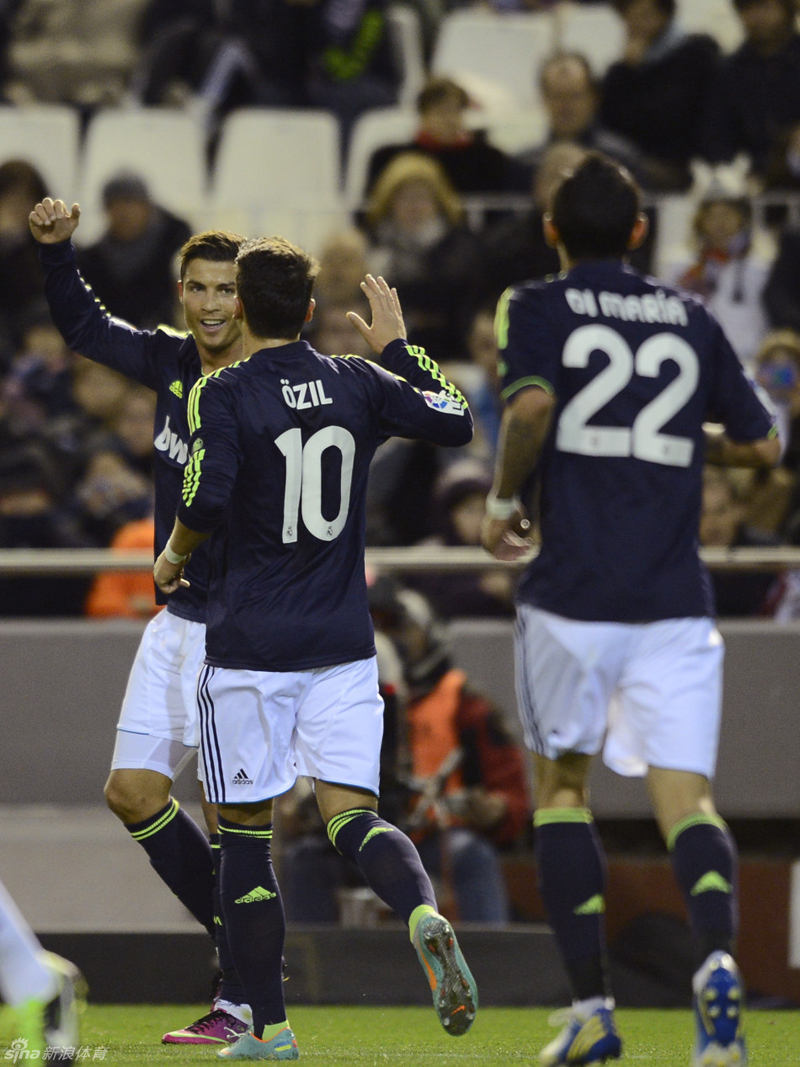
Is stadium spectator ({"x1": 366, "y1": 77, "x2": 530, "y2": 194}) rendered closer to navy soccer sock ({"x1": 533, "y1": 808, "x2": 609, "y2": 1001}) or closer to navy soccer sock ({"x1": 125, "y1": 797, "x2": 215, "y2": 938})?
navy soccer sock ({"x1": 125, "y1": 797, "x2": 215, "y2": 938})

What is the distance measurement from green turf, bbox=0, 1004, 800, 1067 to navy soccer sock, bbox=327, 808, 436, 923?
0.48 metres

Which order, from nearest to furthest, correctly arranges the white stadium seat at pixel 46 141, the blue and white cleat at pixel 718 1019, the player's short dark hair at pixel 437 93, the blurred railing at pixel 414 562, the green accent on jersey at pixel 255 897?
the blue and white cleat at pixel 718 1019, the green accent on jersey at pixel 255 897, the blurred railing at pixel 414 562, the player's short dark hair at pixel 437 93, the white stadium seat at pixel 46 141

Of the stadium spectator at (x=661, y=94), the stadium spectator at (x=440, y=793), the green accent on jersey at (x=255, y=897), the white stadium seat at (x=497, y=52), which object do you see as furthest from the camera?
the white stadium seat at (x=497, y=52)

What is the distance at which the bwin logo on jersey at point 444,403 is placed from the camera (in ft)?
14.6

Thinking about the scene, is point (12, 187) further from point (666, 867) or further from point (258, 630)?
point (258, 630)

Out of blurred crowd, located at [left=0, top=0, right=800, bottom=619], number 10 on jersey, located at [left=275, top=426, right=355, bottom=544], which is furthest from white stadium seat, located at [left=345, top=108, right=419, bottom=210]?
number 10 on jersey, located at [left=275, top=426, right=355, bottom=544]

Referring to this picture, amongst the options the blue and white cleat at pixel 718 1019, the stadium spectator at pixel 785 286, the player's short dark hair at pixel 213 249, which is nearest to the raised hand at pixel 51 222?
the player's short dark hair at pixel 213 249

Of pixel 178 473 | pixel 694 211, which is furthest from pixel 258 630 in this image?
pixel 694 211

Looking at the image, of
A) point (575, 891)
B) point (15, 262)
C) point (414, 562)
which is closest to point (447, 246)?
point (15, 262)

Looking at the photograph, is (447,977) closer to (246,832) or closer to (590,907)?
(590,907)

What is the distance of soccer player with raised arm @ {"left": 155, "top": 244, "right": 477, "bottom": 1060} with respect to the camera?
422cm

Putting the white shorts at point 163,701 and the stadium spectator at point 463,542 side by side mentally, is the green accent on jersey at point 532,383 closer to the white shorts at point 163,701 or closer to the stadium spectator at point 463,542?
the white shorts at point 163,701

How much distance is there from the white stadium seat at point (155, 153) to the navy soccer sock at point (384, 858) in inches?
302

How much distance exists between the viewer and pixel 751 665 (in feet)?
21.4
